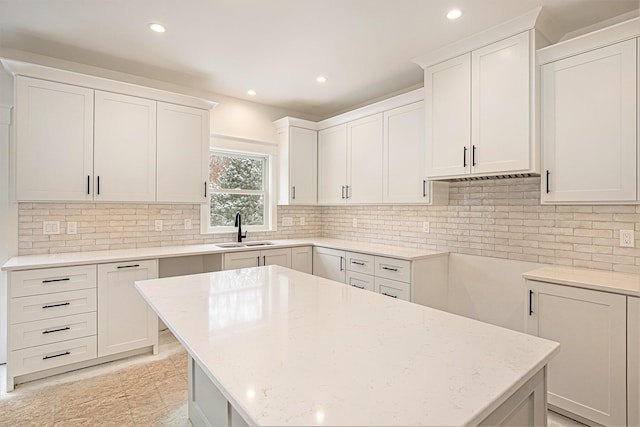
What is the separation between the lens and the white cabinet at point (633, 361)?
185 centimetres

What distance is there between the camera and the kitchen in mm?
2453

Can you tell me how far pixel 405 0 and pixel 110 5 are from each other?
1.95m

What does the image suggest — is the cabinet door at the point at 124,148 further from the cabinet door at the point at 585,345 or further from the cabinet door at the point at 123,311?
the cabinet door at the point at 585,345

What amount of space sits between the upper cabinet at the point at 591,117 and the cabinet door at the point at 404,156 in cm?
106

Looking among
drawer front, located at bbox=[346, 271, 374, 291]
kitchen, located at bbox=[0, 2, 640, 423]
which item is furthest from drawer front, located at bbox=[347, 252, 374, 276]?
kitchen, located at bbox=[0, 2, 640, 423]

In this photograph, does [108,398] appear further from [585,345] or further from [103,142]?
[585,345]

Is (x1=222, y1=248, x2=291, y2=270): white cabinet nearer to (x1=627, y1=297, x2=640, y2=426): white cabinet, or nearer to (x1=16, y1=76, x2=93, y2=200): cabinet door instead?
(x1=16, y1=76, x2=93, y2=200): cabinet door

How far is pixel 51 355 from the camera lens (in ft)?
8.57

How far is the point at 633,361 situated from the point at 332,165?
3205 mm

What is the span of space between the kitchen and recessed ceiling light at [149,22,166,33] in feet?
2.70

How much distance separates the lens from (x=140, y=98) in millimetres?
3186

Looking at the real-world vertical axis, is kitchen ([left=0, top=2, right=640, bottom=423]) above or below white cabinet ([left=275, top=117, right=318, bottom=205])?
below

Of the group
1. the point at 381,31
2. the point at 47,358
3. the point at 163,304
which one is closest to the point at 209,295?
the point at 163,304

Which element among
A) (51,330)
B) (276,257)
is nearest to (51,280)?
(51,330)
